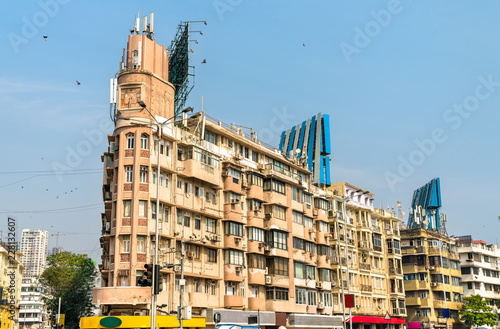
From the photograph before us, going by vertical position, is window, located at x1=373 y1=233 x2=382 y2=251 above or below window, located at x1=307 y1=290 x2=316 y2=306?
above

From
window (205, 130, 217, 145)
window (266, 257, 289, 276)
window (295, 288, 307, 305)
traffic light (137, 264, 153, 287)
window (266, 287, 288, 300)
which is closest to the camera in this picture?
traffic light (137, 264, 153, 287)

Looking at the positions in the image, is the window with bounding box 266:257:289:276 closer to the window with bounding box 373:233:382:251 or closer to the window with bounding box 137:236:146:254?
the window with bounding box 137:236:146:254

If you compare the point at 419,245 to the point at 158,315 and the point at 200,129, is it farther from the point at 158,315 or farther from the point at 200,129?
the point at 158,315

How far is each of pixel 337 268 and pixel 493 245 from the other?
184 ft

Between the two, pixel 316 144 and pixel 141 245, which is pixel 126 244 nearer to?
pixel 141 245

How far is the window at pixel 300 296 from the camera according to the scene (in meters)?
64.9

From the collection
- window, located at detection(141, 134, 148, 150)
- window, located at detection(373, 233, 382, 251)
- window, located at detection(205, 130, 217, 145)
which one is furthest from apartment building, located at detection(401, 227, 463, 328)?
window, located at detection(141, 134, 148, 150)

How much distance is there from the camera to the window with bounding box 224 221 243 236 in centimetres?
5716

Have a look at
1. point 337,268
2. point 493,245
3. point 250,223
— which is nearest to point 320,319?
point 337,268

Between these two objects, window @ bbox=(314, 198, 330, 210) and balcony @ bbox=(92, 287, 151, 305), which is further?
window @ bbox=(314, 198, 330, 210)

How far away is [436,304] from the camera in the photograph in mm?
91812

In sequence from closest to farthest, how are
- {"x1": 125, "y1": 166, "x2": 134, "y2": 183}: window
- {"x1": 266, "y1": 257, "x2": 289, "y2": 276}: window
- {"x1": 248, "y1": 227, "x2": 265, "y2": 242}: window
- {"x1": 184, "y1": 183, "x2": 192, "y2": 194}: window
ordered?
{"x1": 125, "y1": 166, "x2": 134, "y2": 183}: window → {"x1": 184, "y1": 183, "x2": 192, "y2": 194}: window → {"x1": 248, "y1": 227, "x2": 265, "y2": 242}: window → {"x1": 266, "y1": 257, "x2": 289, "y2": 276}: window

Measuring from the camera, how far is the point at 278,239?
63.0m

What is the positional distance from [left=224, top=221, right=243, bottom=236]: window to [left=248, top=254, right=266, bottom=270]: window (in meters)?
2.93
